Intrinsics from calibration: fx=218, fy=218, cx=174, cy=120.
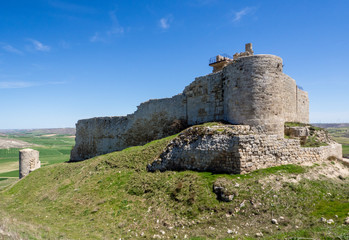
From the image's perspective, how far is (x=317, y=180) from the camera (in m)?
9.67

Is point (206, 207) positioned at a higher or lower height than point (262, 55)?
lower

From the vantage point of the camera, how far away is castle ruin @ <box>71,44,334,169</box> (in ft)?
41.6

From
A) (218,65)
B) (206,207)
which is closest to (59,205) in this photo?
(206,207)

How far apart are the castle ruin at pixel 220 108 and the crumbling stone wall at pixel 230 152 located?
3.09 ft

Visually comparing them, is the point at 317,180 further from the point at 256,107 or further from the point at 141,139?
the point at 141,139

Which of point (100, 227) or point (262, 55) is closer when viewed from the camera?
point (100, 227)

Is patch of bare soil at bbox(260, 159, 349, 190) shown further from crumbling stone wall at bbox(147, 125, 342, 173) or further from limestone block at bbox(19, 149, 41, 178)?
limestone block at bbox(19, 149, 41, 178)

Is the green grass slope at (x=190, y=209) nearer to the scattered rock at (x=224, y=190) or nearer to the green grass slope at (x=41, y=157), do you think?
the scattered rock at (x=224, y=190)

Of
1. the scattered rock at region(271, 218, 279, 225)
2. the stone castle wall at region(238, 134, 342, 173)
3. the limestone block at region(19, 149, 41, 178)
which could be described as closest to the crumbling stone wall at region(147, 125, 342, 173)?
the stone castle wall at region(238, 134, 342, 173)

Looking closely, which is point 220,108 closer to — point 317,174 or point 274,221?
point 317,174

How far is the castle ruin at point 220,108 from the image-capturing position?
499 inches

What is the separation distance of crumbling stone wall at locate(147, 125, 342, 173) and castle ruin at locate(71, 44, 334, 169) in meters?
0.94

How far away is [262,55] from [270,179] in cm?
734

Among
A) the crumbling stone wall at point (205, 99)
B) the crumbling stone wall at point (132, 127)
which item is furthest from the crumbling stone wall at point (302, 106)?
the crumbling stone wall at point (132, 127)
